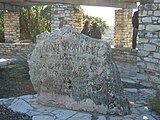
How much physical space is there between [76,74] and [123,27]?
7.56m

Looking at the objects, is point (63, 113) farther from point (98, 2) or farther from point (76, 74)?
point (98, 2)

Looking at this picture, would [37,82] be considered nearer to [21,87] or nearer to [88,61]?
[88,61]

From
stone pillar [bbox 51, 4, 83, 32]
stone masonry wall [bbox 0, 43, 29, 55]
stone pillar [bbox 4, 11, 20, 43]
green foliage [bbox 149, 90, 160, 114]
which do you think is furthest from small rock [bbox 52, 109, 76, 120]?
stone pillar [bbox 4, 11, 20, 43]

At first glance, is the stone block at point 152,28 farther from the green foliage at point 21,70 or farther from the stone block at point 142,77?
the green foliage at point 21,70

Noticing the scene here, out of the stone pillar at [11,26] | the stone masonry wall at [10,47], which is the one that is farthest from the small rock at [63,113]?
the stone pillar at [11,26]

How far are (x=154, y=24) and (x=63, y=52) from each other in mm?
2750

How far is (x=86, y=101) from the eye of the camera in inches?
179

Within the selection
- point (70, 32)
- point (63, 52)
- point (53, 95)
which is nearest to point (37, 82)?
point (53, 95)

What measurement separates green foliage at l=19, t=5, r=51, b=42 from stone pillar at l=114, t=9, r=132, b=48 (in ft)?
15.8

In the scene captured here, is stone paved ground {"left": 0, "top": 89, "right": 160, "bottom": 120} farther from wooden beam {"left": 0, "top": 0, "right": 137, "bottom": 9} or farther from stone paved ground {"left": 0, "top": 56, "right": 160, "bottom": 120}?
wooden beam {"left": 0, "top": 0, "right": 137, "bottom": 9}

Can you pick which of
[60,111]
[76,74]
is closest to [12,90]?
[60,111]

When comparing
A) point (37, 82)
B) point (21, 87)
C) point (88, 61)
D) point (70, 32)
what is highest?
point (70, 32)

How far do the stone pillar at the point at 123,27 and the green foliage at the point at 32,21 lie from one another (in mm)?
4817

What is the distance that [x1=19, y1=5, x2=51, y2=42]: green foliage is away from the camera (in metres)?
15.0
